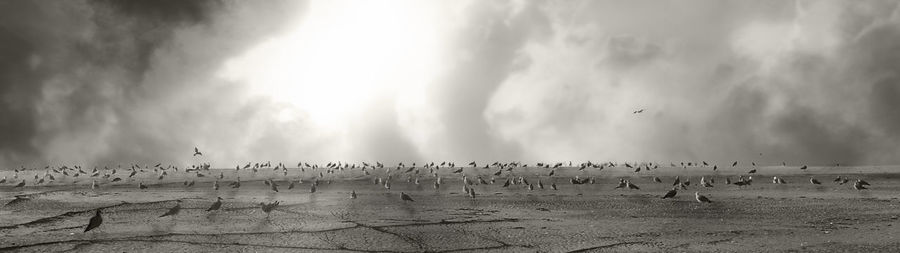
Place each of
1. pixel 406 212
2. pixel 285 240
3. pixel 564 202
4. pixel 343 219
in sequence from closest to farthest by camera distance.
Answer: pixel 285 240 < pixel 343 219 < pixel 406 212 < pixel 564 202

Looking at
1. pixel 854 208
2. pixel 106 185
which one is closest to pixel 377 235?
pixel 854 208

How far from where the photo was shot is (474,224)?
2247cm

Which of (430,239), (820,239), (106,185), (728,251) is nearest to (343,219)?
(430,239)

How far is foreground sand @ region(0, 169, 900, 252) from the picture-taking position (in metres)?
17.9

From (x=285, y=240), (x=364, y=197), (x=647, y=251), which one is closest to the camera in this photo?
(x=647, y=251)

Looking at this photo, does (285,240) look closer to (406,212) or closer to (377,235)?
(377,235)

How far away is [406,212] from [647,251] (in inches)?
487

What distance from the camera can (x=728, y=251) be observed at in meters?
17.0

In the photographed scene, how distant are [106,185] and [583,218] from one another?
42.8m

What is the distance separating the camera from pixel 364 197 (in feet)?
119

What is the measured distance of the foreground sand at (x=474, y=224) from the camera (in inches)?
704

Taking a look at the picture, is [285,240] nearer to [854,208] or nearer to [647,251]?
[647,251]

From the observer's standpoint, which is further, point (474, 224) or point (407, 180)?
point (407, 180)

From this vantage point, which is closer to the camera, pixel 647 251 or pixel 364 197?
pixel 647 251
